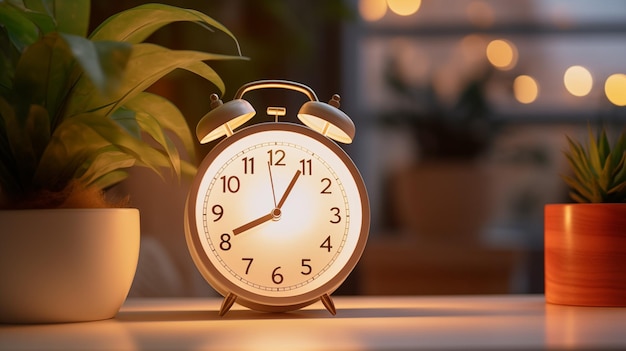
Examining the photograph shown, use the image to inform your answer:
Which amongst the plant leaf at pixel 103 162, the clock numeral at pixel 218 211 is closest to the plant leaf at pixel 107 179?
the plant leaf at pixel 103 162

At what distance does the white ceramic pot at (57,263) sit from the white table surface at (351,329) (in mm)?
20

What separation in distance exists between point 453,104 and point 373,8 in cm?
78

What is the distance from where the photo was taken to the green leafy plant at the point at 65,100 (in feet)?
2.73

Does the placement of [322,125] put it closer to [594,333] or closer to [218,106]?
[218,106]

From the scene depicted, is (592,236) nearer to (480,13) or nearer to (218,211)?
(218,211)

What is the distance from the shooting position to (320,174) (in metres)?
0.96

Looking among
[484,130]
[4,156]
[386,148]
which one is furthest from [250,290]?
[386,148]

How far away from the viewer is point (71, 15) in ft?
2.87

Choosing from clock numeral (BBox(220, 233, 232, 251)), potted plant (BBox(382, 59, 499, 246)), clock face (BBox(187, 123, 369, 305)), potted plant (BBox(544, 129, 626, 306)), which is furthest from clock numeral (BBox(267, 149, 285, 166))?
potted plant (BBox(382, 59, 499, 246))

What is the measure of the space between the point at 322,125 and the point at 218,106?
129mm

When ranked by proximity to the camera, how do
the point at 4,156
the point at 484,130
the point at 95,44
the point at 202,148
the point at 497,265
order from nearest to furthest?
the point at 95,44, the point at 4,156, the point at 202,148, the point at 497,265, the point at 484,130

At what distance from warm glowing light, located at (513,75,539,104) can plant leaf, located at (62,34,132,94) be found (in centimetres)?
296

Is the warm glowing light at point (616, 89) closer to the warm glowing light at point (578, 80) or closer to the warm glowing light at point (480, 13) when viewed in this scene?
the warm glowing light at point (578, 80)

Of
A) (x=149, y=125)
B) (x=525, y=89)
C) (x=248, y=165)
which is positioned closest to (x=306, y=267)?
(x=248, y=165)
